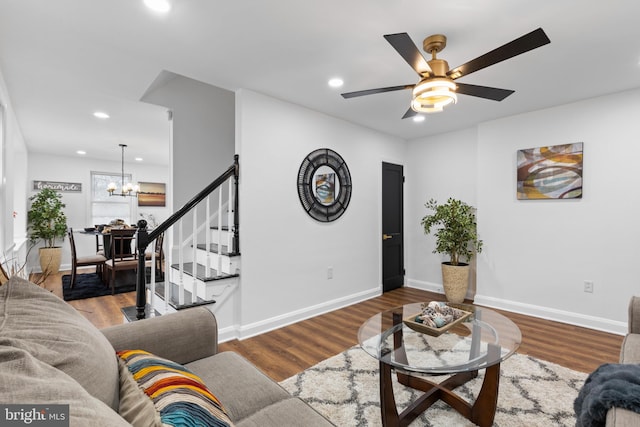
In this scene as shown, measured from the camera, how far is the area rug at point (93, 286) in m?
4.84

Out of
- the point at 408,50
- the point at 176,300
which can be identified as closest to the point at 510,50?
the point at 408,50

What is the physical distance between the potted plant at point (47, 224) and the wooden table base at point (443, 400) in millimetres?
7125

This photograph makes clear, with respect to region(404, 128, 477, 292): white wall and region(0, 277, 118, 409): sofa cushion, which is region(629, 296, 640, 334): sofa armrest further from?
region(0, 277, 118, 409): sofa cushion

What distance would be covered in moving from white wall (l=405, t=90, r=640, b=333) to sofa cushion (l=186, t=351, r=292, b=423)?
12.2 feet

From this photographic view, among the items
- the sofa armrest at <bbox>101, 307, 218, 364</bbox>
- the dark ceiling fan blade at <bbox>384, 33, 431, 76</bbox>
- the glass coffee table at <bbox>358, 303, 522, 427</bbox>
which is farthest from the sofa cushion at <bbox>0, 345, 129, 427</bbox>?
the dark ceiling fan blade at <bbox>384, 33, 431, 76</bbox>

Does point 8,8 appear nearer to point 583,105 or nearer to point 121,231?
point 121,231

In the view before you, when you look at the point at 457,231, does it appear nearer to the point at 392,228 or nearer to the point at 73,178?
the point at 392,228

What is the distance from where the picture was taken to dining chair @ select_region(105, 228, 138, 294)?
189 inches

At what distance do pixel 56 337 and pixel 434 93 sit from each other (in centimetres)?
231

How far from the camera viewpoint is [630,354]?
5.62ft

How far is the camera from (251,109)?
3213 millimetres

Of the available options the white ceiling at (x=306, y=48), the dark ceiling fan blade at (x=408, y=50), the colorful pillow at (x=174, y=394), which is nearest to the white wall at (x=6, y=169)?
the white ceiling at (x=306, y=48)

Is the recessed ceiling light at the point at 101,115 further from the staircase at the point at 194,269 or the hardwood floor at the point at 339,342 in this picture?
the hardwood floor at the point at 339,342

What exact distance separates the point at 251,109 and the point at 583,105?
371 centimetres
